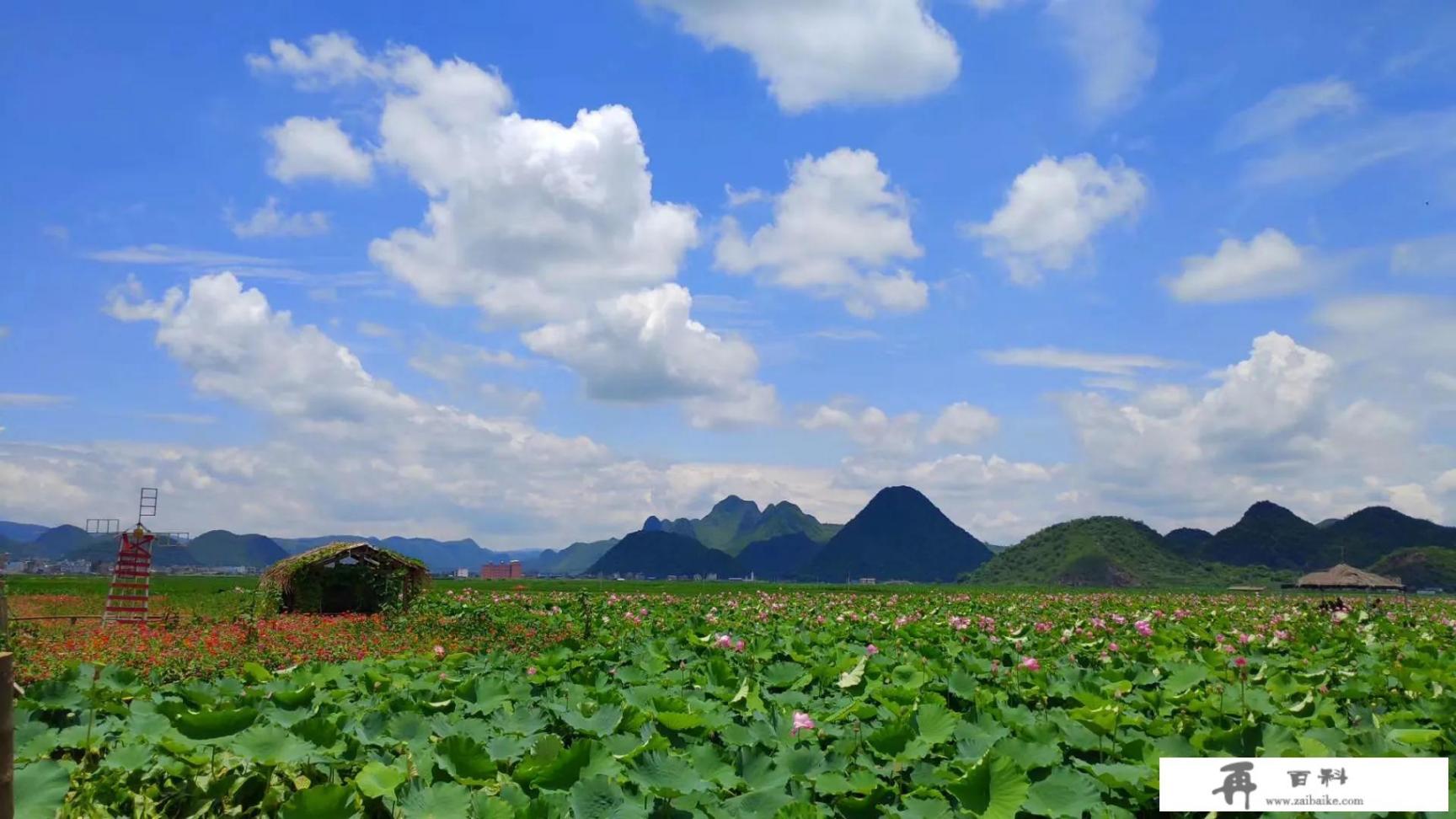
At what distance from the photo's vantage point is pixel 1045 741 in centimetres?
427

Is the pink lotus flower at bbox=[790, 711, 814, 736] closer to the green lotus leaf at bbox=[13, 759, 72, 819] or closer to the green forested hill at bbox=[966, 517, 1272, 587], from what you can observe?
the green lotus leaf at bbox=[13, 759, 72, 819]

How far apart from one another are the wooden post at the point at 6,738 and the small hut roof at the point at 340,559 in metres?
20.3

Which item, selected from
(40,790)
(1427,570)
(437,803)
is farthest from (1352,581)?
(40,790)

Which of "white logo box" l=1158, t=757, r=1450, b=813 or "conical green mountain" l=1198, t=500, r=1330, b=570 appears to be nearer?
"white logo box" l=1158, t=757, r=1450, b=813

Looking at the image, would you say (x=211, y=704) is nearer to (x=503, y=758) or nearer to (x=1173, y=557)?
(x=503, y=758)

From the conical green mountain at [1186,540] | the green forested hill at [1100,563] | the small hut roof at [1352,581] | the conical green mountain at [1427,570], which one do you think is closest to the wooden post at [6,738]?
the small hut roof at [1352,581]

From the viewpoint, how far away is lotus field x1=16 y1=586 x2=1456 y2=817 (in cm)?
342

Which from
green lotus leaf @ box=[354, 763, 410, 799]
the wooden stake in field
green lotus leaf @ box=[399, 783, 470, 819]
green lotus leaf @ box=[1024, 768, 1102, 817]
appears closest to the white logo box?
green lotus leaf @ box=[1024, 768, 1102, 817]

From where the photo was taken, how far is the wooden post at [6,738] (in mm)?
2189

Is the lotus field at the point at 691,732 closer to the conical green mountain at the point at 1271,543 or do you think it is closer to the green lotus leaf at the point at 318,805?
the green lotus leaf at the point at 318,805

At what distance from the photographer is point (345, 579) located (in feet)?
70.6

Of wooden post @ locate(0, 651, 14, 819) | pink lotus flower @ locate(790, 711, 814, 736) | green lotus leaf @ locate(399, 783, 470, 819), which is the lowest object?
green lotus leaf @ locate(399, 783, 470, 819)

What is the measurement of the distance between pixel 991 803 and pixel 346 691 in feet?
14.2

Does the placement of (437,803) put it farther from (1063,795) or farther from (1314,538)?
(1314,538)
